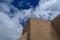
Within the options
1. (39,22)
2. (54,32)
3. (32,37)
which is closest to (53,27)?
(54,32)

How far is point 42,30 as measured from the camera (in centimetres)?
1345

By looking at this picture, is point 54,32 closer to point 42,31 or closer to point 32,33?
point 42,31

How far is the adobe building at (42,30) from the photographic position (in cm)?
1315

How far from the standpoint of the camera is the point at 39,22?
1372cm

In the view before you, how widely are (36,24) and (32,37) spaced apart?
1.21 metres

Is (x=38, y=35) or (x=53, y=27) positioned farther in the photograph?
(x=53, y=27)

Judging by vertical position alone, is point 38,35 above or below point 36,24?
below

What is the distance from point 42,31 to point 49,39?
850 mm

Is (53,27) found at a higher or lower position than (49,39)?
higher

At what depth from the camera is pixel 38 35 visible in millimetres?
13164

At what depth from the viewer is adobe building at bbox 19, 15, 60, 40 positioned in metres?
13.1

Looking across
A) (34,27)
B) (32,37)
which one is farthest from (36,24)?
(32,37)

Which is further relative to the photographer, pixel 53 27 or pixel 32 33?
pixel 53 27

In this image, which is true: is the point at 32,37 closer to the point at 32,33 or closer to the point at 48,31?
the point at 32,33
